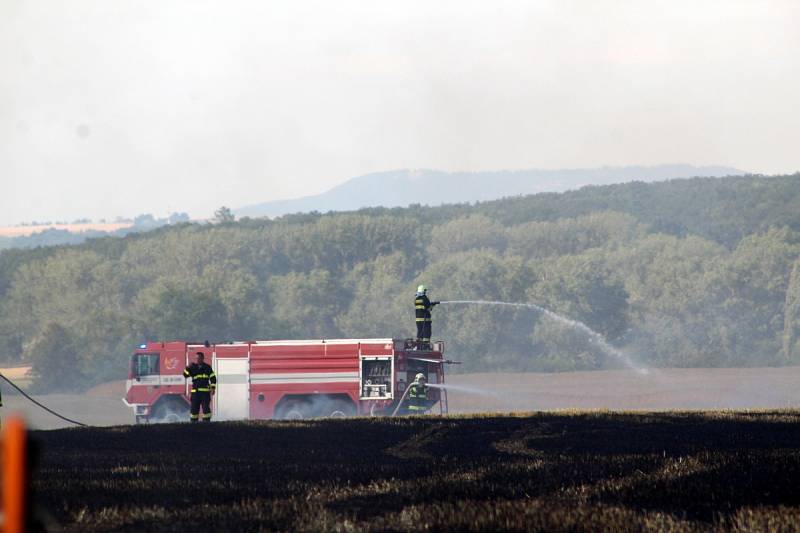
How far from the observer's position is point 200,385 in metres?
30.1

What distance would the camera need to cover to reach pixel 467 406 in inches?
2611

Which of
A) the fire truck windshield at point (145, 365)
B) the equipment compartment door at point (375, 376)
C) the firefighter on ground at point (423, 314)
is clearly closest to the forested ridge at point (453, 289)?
the fire truck windshield at point (145, 365)

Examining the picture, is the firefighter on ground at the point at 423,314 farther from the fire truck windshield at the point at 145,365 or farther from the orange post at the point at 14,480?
the orange post at the point at 14,480

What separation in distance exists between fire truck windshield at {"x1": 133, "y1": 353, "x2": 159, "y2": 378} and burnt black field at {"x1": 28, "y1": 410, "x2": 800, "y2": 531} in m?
14.8

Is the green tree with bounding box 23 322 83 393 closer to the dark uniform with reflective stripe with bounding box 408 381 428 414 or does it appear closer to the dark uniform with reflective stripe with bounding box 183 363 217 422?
the dark uniform with reflective stripe with bounding box 408 381 428 414

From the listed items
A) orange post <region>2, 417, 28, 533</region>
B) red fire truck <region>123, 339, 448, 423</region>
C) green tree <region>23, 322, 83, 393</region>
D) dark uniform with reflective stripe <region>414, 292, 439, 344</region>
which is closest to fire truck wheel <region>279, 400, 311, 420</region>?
red fire truck <region>123, 339, 448, 423</region>

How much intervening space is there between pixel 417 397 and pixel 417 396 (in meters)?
0.04

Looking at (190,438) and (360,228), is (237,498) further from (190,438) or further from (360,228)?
(360,228)

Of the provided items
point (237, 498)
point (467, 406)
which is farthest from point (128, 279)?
point (237, 498)

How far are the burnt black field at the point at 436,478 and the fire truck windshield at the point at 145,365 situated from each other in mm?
14832

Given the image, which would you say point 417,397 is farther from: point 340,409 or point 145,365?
point 145,365

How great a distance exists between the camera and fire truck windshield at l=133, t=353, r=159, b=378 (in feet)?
127

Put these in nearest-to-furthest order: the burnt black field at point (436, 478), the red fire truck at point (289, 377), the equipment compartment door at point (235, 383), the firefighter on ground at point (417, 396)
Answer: the burnt black field at point (436, 478), the firefighter on ground at point (417, 396), the red fire truck at point (289, 377), the equipment compartment door at point (235, 383)

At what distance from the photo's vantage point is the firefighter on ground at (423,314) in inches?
1368
